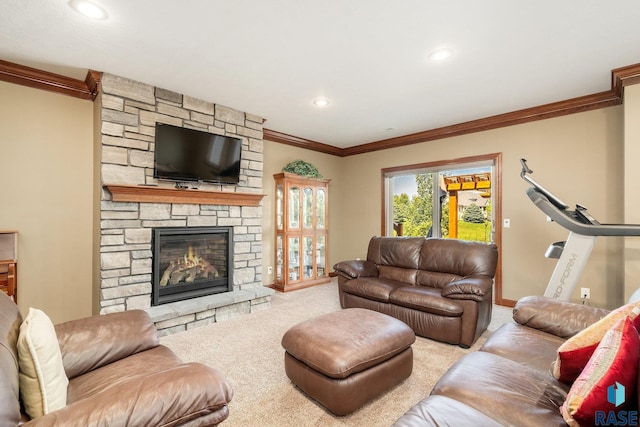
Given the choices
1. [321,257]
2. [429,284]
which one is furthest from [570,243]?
[321,257]

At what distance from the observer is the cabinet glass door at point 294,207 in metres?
4.84

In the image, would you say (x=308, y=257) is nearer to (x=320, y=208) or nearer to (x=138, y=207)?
(x=320, y=208)

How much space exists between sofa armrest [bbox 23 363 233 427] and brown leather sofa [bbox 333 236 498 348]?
2.21m

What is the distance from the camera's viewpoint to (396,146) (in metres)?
5.28

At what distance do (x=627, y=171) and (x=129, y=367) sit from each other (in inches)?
169

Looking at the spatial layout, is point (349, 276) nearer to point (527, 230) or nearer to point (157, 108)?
point (527, 230)

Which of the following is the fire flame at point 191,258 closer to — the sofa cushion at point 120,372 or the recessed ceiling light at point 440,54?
the sofa cushion at point 120,372

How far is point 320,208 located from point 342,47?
3.15 m

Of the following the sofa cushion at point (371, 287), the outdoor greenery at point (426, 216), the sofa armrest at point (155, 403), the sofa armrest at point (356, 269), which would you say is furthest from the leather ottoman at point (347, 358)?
the outdoor greenery at point (426, 216)

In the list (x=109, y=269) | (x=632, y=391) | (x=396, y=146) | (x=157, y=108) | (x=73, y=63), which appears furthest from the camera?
(x=396, y=146)

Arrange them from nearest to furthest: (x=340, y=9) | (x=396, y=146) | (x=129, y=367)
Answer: (x=129, y=367)
(x=340, y=9)
(x=396, y=146)

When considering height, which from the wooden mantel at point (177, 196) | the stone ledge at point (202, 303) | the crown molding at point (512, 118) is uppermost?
the crown molding at point (512, 118)

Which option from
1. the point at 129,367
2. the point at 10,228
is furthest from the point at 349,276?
the point at 10,228

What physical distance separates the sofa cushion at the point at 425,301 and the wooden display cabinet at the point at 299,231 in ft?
6.94
